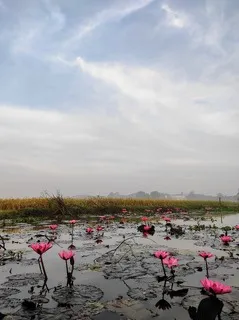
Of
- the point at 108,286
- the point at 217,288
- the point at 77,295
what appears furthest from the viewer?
the point at 108,286

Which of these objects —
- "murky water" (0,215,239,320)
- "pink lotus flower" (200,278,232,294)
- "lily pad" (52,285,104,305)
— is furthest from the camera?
"lily pad" (52,285,104,305)

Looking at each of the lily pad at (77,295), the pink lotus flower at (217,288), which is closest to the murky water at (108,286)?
the lily pad at (77,295)

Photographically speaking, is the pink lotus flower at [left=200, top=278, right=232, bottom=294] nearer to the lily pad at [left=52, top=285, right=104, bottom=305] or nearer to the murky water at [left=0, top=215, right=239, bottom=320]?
the murky water at [left=0, top=215, right=239, bottom=320]

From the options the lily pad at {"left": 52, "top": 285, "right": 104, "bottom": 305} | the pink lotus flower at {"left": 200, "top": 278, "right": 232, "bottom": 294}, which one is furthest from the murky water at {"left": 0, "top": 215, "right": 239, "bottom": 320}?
the pink lotus flower at {"left": 200, "top": 278, "right": 232, "bottom": 294}

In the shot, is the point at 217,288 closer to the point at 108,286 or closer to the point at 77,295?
the point at 77,295

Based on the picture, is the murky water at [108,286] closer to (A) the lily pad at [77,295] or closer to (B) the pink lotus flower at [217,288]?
(A) the lily pad at [77,295]

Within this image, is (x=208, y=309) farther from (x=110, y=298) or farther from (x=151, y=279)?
(x=151, y=279)

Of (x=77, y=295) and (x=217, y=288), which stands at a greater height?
(x=217, y=288)

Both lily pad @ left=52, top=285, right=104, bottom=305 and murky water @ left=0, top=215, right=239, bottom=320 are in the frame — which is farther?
lily pad @ left=52, top=285, right=104, bottom=305

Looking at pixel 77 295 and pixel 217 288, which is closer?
pixel 217 288

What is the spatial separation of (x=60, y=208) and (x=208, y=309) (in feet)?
53.7

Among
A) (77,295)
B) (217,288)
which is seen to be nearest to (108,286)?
(77,295)

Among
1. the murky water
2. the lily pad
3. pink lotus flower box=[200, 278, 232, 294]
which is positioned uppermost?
pink lotus flower box=[200, 278, 232, 294]

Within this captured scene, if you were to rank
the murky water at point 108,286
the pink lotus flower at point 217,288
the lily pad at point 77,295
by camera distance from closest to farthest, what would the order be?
the pink lotus flower at point 217,288, the murky water at point 108,286, the lily pad at point 77,295
